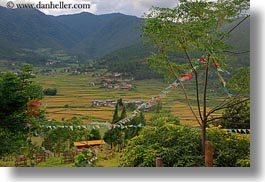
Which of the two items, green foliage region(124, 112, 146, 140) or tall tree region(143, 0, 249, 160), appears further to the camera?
green foliage region(124, 112, 146, 140)

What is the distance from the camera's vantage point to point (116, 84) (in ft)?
14.0

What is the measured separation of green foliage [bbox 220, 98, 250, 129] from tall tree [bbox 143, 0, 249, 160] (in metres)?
0.04

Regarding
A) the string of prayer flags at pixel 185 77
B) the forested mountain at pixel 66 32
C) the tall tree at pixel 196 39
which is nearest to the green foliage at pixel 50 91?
the forested mountain at pixel 66 32

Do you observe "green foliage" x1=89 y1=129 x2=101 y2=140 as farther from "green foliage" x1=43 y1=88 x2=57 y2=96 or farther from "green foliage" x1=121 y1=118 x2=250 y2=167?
"green foliage" x1=43 y1=88 x2=57 y2=96

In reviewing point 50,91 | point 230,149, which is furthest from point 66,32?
point 230,149

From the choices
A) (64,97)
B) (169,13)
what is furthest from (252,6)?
(64,97)

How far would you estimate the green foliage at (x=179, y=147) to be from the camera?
13.8 feet

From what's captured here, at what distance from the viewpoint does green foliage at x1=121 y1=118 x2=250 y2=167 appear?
421 centimetres

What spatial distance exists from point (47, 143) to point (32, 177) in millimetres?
314

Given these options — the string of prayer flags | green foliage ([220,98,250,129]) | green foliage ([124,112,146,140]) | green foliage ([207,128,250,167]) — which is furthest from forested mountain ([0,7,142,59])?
green foliage ([207,128,250,167])

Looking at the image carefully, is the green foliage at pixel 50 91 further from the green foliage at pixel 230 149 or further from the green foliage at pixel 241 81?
the green foliage at pixel 241 81

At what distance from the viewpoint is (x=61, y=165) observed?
4238 millimetres

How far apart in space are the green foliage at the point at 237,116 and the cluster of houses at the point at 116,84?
2.85 ft

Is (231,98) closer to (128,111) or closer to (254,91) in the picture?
(254,91)
